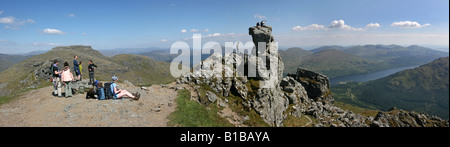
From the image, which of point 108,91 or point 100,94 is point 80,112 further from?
point 108,91

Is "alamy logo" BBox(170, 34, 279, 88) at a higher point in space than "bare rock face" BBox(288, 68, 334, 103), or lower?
higher

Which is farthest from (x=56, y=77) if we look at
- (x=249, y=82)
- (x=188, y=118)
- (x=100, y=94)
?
(x=249, y=82)

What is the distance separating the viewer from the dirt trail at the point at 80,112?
57.3 ft

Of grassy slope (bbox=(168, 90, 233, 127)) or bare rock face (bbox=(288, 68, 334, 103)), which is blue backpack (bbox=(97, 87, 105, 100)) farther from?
bare rock face (bbox=(288, 68, 334, 103))

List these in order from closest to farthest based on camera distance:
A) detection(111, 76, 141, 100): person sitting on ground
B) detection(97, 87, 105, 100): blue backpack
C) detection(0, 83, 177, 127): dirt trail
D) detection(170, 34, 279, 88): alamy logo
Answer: detection(0, 83, 177, 127): dirt trail < detection(97, 87, 105, 100): blue backpack < detection(111, 76, 141, 100): person sitting on ground < detection(170, 34, 279, 88): alamy logo

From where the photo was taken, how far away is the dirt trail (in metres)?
17.5

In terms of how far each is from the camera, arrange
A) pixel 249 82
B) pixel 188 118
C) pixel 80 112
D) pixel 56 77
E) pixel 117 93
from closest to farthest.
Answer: pixel 80 112
pixel 188 118
pixel 56 77
pixel 117 93
pixel 249 82

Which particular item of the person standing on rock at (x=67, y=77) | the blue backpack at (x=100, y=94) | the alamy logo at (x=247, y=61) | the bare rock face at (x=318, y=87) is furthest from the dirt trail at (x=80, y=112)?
the bare rock face at (x=318, y=87)

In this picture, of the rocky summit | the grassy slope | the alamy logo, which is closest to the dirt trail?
the grassy slope

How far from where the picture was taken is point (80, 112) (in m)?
19.5

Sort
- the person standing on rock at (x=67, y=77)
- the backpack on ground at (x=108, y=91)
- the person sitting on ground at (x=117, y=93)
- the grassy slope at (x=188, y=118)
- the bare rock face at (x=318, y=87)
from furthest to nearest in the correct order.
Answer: the bare rock face at (x=318, y=87) → the person sitting on ground at (x=117, y=93) → the backpack on ground at (x=108, y=91) → the person standing on rock at (x=67, y=77) → the grassy slope at (x=188, y=118)

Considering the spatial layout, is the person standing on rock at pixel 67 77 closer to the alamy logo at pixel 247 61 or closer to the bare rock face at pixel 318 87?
the alamy logo at pixel 247 61
